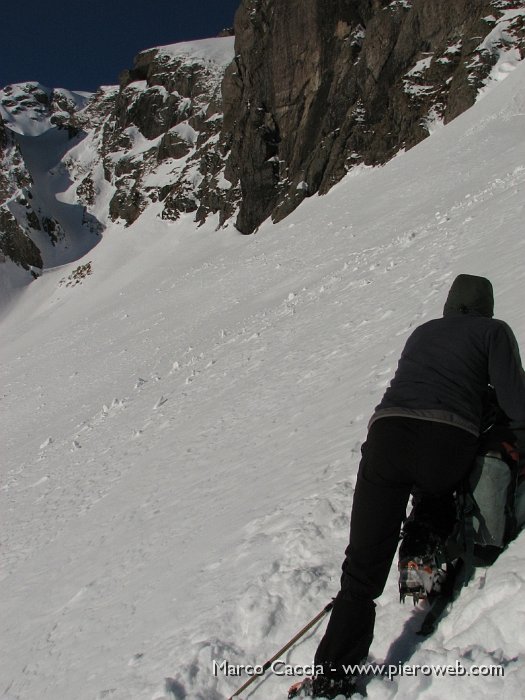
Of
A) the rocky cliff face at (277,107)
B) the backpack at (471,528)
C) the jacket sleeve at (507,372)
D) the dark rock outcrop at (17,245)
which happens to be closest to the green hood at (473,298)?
the jacket sleeve at (507,372)

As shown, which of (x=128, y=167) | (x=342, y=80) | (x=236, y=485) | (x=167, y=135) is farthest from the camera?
(x=128, y=167)

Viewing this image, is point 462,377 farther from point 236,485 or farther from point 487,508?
point 236,485

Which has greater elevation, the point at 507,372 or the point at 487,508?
the point at 507,372

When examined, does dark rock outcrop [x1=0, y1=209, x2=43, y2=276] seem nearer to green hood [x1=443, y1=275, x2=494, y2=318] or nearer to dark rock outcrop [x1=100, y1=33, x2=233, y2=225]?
dark rock outcrop [x1=100, y1=33, x2=233, y2=225]

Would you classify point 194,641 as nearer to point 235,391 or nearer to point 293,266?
point 235,391

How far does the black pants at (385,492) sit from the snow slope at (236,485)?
315mm

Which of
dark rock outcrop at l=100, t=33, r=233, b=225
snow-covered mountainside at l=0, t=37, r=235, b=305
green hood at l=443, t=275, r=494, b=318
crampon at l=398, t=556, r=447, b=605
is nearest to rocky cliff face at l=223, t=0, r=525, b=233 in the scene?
snow-covered mountainside at l=0, t=37, r=235, b=305

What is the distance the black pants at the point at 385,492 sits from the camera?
106 inches

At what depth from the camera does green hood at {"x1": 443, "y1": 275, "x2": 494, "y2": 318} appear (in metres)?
3.21

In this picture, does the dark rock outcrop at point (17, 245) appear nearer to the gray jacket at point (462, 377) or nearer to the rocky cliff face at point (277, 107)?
the rocky cliff face at point (277, 107)

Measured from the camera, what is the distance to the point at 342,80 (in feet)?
138

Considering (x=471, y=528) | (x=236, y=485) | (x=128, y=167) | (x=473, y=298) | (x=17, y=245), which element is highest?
(x=473, y=298)

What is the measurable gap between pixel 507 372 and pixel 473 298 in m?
0.48

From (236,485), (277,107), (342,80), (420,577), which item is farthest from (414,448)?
(277,107)
